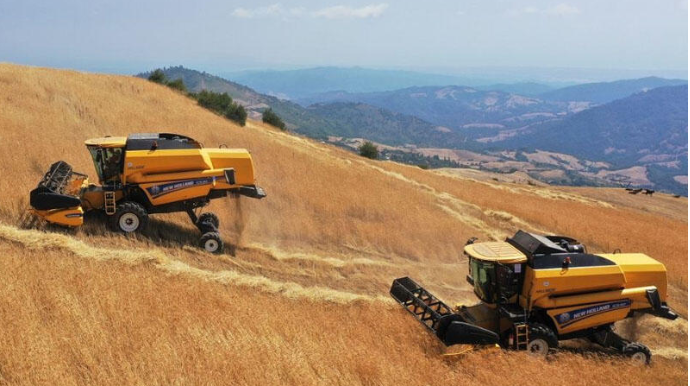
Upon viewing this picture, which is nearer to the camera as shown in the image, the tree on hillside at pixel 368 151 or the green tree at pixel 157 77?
the green tree at pixel 157 77

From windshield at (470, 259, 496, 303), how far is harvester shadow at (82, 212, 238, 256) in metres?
7.44

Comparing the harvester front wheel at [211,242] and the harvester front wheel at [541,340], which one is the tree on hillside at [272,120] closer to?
the harvester front wheel at [211,242]

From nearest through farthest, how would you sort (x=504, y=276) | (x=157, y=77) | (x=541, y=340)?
(x=541, y=340) → (x=504, y=276) → (x=157, y=77)

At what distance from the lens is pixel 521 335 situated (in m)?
10.6

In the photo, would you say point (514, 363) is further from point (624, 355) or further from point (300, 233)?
point (300, 233)

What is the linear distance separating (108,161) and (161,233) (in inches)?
102

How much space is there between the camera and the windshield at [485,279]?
11508 millimetres

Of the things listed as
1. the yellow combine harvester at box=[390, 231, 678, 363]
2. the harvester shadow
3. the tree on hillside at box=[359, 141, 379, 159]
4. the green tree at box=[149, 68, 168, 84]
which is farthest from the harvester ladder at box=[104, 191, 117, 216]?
the tree on hillside at box=[359, 141, 379, 159]

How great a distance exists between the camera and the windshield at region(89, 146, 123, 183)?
12852mm

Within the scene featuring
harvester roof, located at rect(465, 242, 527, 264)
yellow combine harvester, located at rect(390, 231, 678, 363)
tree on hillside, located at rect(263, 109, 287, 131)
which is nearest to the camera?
yellow combine harvester, located at rect(390, 231, 678, 363)

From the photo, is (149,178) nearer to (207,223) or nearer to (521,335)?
(207,223)

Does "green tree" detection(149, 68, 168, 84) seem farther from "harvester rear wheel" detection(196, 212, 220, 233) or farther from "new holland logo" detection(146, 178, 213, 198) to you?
"new holland logo" detection(146, 178, 213, 198)

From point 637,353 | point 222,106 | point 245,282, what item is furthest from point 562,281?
point 222,106

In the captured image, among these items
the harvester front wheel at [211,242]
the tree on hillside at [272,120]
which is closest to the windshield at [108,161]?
the harvester front wheel at [211,242]
